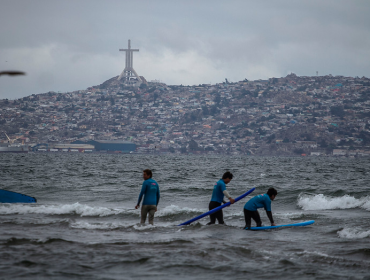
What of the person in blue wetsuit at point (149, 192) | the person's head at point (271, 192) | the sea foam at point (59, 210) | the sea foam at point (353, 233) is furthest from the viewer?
the sea foam at point (59, 210)

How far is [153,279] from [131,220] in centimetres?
738

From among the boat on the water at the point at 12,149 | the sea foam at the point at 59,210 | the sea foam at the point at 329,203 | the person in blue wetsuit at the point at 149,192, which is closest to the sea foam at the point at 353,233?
the person in blue wetsuit at the point at 149,192

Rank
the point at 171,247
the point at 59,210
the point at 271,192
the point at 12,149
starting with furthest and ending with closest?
1. the point at 12,149
2. the point at 59,210
3. the point at 271,192
4. the point at 171,247

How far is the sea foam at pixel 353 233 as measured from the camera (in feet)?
35.7

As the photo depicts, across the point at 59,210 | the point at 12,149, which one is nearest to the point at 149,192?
the point at 59,210

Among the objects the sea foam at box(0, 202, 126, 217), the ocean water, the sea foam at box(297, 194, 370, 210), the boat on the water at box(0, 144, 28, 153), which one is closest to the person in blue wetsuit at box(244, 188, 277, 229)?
the ocean water

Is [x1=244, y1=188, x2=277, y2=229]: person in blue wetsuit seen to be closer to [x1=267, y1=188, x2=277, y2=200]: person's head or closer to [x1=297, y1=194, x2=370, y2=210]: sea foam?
[x1=267, y1=188, x2=277, y2=200]: person's head

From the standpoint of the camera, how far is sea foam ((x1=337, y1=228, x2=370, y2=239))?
10.9m

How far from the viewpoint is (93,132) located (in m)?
198

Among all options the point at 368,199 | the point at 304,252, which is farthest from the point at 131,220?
the point at 368,199

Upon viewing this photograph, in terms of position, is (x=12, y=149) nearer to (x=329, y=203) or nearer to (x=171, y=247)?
(x=329, y=203)

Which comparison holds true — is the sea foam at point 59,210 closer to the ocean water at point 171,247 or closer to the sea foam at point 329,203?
the ocean water at point 171,247

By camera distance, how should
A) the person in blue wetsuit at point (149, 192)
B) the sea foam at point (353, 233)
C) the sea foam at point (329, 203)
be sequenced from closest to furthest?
1. the sea foam at point (353, 233)
2. the person in blue wetsuit at point (149, 192)
3. the sea foam at point (329, 203)

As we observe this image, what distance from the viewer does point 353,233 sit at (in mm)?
11211
